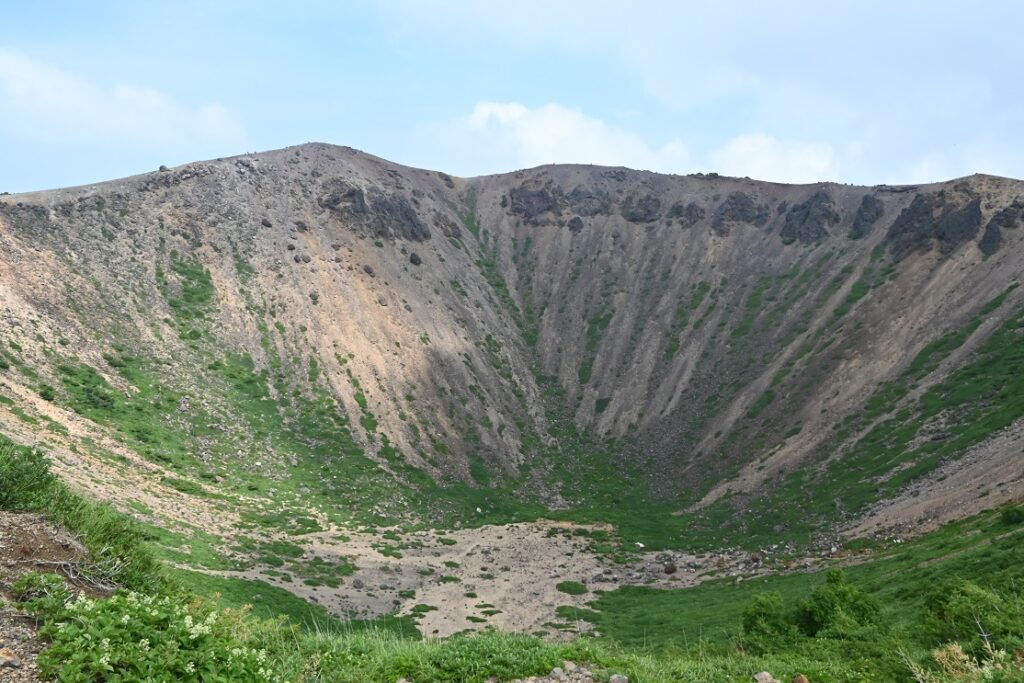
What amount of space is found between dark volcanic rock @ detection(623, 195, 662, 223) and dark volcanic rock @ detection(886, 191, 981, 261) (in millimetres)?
47547

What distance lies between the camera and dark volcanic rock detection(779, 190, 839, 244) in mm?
120688

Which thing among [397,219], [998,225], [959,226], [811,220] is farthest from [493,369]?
[998,225]

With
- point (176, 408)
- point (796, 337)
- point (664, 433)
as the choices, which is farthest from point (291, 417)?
point (796, 337)

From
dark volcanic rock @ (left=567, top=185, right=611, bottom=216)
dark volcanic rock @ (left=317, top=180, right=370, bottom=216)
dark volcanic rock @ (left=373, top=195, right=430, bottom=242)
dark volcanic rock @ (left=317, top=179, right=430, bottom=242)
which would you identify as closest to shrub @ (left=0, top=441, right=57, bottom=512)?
dark volcanic rock @ (left=317, top=179, right=430, bottom=242)

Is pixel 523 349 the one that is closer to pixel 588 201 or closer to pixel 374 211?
pixel 374 211

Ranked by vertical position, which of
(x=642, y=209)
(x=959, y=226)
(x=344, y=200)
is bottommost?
(x=959, y=226)

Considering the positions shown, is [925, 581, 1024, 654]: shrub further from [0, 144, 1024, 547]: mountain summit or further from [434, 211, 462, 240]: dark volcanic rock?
[434, 211, 462, 240]: dark volcanic rock

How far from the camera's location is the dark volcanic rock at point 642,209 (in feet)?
454

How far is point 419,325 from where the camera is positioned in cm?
9831

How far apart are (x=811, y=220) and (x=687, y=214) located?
24.7 meters

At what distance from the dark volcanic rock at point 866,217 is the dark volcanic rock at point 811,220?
458 centimetres

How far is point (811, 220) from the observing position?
402 feet

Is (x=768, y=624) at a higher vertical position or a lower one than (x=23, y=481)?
lower

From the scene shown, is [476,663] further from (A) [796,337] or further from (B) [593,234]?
(B) [593,234]
